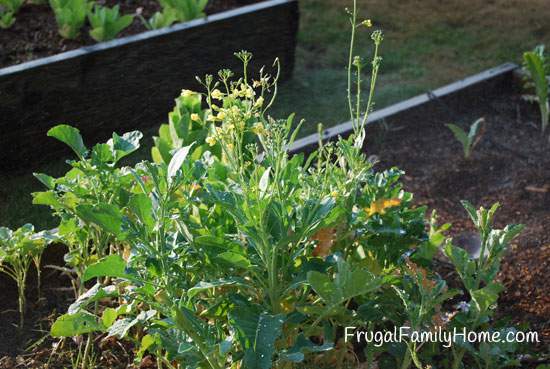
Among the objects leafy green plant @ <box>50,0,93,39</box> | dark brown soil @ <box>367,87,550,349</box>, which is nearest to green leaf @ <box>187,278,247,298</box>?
dark brown soil @ <box>367,87,550,349</box>

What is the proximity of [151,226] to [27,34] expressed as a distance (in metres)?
2.76

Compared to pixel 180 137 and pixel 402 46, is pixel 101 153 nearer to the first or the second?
pixel 180 137

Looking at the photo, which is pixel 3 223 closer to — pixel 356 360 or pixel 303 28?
pixel 356 360

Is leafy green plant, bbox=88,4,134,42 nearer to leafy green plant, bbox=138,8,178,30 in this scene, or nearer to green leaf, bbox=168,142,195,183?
leafy green plant, bbox=138,8,178,30

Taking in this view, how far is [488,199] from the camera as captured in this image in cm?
374

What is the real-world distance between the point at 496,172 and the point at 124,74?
1869mm

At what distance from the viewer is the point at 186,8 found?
4574 mm

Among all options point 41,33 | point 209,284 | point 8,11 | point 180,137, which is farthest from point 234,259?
point 8,11

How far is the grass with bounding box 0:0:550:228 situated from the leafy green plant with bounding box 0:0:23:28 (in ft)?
3.02

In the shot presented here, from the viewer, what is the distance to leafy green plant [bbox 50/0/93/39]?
438 cm

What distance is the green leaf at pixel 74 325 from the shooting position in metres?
2.21

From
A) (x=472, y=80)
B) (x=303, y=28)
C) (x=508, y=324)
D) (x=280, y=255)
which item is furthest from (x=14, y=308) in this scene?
(x=303, y=28)

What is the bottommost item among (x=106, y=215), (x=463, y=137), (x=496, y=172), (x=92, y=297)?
(x=496, y=172)

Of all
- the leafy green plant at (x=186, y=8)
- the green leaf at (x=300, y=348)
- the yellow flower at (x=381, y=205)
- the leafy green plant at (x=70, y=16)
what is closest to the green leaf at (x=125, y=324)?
the green leaf at (x=300, y=348)
